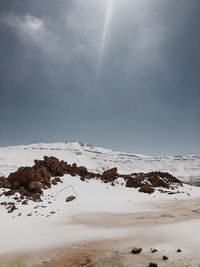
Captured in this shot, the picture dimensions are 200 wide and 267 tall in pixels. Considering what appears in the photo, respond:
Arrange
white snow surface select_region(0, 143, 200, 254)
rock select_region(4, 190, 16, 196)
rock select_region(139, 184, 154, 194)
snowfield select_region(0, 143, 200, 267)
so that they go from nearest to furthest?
snowfield select_region(0, 143, 200, 267), white snow surface select_region(0, 143, 200, 254), rock select_region(4, 190, 16, 196), rock select_region(139, 184, 154, 194)

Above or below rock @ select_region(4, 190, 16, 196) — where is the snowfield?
below

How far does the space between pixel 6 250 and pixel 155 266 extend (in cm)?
717

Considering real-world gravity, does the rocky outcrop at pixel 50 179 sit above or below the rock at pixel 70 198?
above

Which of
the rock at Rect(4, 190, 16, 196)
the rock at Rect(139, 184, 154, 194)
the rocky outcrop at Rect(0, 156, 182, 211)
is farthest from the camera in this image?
the rock at Rect(139, 184, 154, 194)

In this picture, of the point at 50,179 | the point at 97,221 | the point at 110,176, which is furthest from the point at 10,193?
the point at 110,176

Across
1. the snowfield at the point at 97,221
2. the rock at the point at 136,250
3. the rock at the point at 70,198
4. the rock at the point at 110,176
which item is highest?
the rock at the point at 110,176

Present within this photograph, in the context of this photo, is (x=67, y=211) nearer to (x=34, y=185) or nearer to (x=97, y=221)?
(x=34, y=185)

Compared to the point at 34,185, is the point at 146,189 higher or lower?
lower

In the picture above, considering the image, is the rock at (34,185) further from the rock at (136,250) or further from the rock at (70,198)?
the rock at (136,250)

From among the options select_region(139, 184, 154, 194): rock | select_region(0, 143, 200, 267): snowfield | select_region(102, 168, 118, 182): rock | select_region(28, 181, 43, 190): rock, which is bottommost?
select_region(0, 143, 200, 267): snowfield

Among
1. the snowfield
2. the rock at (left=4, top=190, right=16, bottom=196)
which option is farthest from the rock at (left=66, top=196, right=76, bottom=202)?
the rock at (left=4, top=190, right=16, bottom=196)

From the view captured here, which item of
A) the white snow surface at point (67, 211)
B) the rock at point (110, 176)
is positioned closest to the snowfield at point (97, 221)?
the white snow surface at point (67, 211)

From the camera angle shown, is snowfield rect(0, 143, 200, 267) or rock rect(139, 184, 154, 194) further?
rock rect(139, 184, 154, 194)

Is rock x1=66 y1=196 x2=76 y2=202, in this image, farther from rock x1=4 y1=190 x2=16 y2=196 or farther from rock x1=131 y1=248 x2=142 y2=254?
rock x1=131 y1=248 x2=142 y2=254
